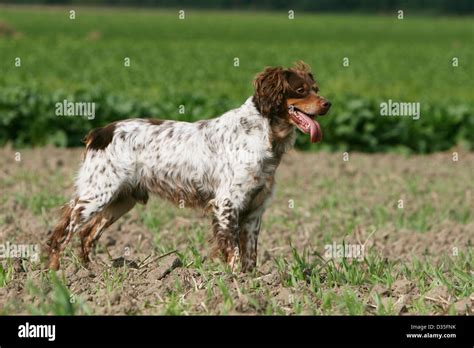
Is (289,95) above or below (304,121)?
above

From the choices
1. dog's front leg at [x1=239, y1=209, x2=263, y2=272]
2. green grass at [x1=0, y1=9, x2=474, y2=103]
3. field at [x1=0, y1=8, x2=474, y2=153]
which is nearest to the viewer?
dog's front leg at [x1=239, y1=209, x2=263, y2=272]

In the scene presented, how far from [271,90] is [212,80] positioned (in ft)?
70.5

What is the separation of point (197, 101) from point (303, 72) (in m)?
11.0

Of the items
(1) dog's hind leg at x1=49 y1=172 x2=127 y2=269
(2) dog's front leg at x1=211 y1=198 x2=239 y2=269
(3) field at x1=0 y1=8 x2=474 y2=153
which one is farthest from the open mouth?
(3) field at x1=0 y1=8 x2=474 y2=153

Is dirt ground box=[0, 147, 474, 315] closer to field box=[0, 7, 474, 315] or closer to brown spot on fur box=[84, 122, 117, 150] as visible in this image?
field box=[0, 7, 474, 315]

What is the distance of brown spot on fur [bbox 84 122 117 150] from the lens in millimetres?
7691

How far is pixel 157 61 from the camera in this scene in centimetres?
3516

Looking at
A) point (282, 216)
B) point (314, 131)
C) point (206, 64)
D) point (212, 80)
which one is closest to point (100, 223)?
→ point (314, 131)

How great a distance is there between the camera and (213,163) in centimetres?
732

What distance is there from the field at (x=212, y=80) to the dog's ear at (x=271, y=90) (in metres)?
10.4

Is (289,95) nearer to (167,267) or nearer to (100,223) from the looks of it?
(167,267)

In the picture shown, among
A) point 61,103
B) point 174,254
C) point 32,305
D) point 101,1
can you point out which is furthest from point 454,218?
point 101,1

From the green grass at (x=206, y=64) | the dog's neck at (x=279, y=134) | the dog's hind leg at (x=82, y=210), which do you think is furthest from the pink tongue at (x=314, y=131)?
the green grass at (x=206, y=64)

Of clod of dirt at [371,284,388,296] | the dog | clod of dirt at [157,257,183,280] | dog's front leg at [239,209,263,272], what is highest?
the dog
